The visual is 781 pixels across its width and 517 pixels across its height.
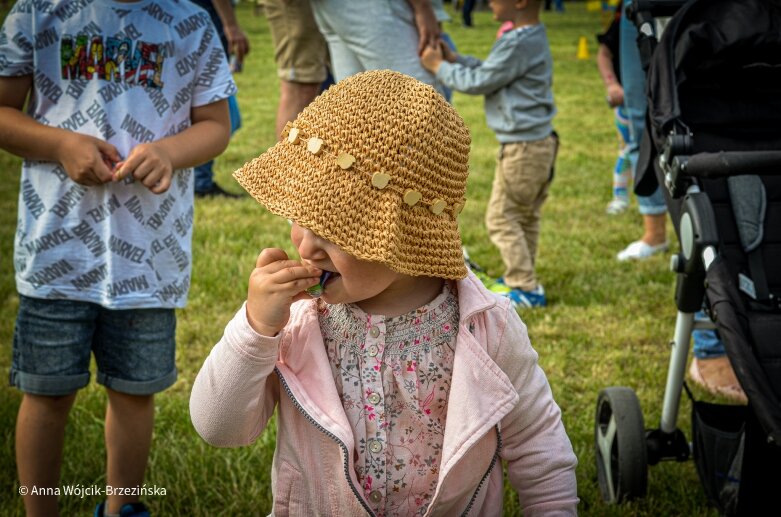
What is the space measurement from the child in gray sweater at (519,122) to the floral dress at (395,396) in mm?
2660

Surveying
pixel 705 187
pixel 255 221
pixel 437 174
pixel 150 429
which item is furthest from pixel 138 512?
pixel 255 221

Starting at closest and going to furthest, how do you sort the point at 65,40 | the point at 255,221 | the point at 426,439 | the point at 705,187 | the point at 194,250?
the point at 426,439
the point at 65,40
the point at 705,187
the point at 194,250
the point at 255,221

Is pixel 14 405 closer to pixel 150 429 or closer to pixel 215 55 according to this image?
pixel 150 429

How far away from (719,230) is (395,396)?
4.73 ft

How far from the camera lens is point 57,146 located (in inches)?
90.0

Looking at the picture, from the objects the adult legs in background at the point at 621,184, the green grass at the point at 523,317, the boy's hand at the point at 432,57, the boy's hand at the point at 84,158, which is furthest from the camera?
the adult legs in background at the point at 621,184

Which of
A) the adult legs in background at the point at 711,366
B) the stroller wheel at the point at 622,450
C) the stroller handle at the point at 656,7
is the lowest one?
the adult legs in background at the point at 711,366

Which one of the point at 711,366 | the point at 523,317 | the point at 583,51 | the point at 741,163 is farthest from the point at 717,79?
the point at 583,51

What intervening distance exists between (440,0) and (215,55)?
7.18 ft

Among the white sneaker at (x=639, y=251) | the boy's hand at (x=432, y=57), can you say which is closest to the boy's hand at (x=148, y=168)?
the boy's hand at (x=432, y=57)

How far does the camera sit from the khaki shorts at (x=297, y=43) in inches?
209

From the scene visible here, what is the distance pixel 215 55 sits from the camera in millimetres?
2555

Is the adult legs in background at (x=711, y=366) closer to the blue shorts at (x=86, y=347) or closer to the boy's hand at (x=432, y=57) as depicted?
the boy's hand at (x=432, y=57)

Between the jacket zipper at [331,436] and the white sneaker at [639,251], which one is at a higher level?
the jacket zipper at [331,436]
